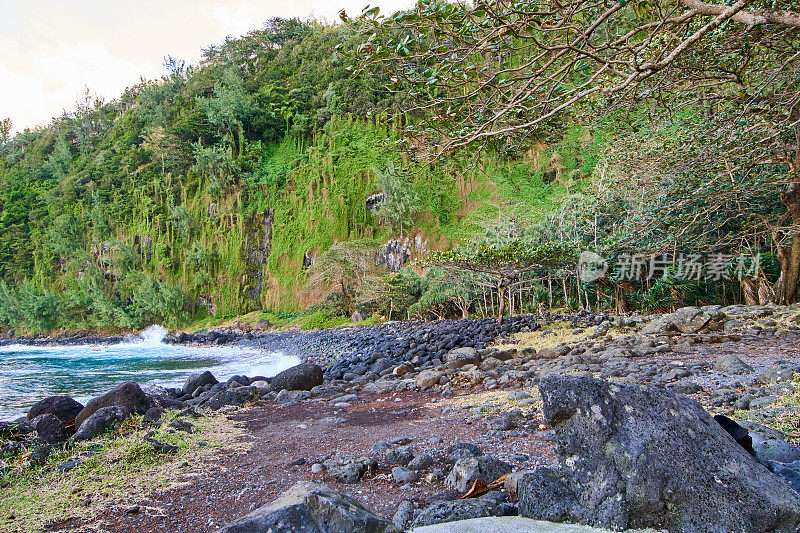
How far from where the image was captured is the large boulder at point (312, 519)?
68.9 inches

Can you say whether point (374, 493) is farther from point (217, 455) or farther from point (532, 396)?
point (532, 396)

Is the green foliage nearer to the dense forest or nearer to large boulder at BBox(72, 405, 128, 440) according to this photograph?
the dense forest

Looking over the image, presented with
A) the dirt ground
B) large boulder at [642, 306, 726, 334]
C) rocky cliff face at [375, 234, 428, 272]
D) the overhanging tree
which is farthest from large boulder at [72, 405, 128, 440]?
rocky cliff face at [375, 234, 428, 272]

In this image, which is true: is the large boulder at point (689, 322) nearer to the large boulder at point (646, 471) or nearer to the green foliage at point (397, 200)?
the large boulder at point (646, 471)

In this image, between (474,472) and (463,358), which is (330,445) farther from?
(463,358)

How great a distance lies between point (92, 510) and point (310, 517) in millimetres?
1954

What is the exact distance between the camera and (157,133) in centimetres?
3166

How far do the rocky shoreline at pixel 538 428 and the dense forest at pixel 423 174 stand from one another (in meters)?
2.06

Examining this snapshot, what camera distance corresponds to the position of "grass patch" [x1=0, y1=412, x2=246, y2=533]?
2805 mm

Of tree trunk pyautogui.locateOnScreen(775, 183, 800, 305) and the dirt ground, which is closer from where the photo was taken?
the dirt ground

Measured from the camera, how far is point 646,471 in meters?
1.86

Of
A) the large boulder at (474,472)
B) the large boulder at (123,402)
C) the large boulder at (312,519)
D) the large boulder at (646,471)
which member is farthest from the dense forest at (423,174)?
the large boulder at (123,402)

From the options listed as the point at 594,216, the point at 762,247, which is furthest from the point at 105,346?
the point at 762,247

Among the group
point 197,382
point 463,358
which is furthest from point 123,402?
point 463,358
